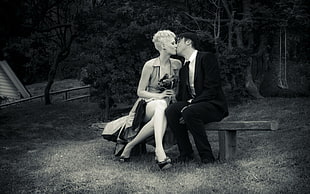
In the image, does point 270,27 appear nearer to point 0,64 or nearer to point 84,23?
point 84,23

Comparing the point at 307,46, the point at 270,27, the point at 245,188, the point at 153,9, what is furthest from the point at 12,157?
the point at 307,46

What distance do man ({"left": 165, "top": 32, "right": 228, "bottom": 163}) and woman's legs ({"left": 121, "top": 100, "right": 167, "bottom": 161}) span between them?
11cm

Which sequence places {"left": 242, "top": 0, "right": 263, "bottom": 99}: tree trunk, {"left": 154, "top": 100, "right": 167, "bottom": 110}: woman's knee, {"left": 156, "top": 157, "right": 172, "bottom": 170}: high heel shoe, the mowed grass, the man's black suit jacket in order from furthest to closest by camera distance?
{"left": 242, "top": 0, "right": 263, "bottom": 99}: tree trunk
{"left": 154, "top": 100, "right": 167, "bottom": 110}: woman's knee
the man's black suit jacket
{"left": 156, "top": 157, "right": 172, "bottom": 170}: high heel shoe
the mowed grass

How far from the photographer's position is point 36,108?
18781 millimetres

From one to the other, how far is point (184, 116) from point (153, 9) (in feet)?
25.8

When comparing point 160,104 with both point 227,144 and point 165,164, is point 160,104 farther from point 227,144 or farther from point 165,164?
point 227,144

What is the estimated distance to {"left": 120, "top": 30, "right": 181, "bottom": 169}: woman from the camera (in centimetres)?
617

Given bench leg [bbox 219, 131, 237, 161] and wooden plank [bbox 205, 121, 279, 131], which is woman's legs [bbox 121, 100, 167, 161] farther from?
bench leg [bbox 219, 131, 237, 161]

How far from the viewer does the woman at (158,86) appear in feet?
20.2

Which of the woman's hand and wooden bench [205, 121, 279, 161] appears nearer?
wooden bench [205, 121, 279, 161]

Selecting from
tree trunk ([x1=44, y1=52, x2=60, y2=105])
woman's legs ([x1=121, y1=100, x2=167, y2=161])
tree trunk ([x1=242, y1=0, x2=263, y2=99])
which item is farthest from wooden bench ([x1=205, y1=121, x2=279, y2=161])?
tree trunk ([x1=44, y1=52, x2=60, y2=105])

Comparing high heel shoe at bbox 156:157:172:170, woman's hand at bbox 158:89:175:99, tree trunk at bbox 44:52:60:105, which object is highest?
woman's hand at bbox 158:89:175:99

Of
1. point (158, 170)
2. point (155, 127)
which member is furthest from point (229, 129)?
point (158, 170)

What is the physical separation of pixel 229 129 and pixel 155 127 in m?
1.00
